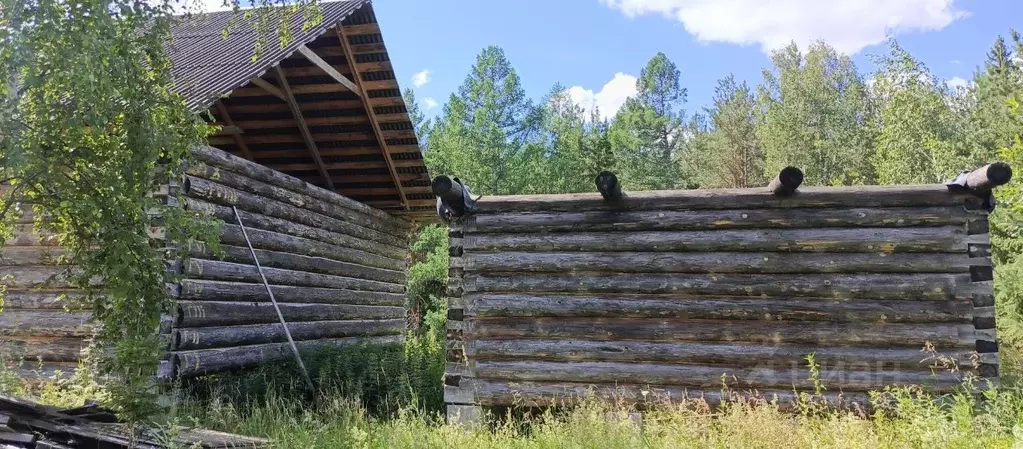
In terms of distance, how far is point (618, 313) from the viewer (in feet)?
24.1

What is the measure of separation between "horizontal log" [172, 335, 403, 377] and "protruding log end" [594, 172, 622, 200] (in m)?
5.42

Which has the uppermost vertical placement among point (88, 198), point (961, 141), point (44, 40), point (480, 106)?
point (480, 106)

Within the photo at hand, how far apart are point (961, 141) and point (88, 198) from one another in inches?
1184

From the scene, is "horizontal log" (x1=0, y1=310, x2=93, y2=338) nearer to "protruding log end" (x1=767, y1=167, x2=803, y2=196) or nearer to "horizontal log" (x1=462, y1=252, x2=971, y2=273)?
"horizontal log" (x1=462, y1=252, x2=971, y2=273)

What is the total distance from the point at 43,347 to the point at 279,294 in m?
3.15

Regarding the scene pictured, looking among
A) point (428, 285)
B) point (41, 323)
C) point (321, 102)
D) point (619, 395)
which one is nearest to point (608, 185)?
point (619, 395)

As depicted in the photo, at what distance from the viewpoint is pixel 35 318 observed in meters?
8.47

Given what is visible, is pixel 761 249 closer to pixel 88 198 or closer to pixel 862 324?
pixel 862 324

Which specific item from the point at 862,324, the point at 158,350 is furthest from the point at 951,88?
the point at 158,350

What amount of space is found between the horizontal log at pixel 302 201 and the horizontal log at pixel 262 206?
0.23 feet

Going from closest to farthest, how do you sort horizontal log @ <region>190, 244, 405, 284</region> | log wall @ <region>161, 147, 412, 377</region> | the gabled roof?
1. the gabled roof
2. log wall @ <region>161, 147, 412, 377</region>
3. horizontal log @ <region>190, 244, 405, 284</region>

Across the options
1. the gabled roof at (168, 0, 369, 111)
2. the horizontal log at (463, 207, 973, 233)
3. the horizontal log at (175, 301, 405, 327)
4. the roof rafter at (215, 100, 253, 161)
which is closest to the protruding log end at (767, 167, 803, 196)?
the horizontal log at (463, 207, 973, 233)

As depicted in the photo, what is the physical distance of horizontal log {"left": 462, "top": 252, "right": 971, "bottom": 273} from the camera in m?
6.94

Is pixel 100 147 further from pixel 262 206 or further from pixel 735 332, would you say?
pixel 735 332
